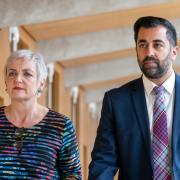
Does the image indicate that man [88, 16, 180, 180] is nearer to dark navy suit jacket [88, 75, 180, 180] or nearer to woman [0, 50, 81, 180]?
dark navy suit jacket [88, 75, 180, 180]

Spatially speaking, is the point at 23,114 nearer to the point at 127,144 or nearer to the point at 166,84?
the point at 127,144

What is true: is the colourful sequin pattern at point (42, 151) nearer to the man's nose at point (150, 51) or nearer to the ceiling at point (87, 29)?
the man's nose at point (150, 51)

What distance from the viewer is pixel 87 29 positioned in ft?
38.7

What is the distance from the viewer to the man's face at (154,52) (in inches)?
140

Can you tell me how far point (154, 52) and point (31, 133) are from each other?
0.79 meters

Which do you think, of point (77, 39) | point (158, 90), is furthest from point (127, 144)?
point (77, 39)

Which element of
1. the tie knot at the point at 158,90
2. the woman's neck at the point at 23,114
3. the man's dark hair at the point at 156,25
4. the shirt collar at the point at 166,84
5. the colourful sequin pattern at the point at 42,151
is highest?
the man's dark hair at the point at 156,25

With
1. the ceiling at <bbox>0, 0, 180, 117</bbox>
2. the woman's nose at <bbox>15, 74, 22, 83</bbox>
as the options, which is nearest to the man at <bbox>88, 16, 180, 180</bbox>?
the woman's nose at <bbox>15, 74, 22, 83</bbox>

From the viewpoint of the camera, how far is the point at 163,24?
371 centimetres

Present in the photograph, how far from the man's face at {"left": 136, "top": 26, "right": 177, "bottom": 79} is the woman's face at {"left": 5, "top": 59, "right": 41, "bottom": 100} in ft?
1.91

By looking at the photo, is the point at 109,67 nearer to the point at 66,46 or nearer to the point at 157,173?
the point at 66,46

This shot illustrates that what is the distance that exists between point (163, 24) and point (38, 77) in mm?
775

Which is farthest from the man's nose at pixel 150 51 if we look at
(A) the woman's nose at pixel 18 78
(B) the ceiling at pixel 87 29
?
(B) the ceiling at pixel 87 29

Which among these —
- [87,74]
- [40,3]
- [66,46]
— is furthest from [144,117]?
[87,74]
